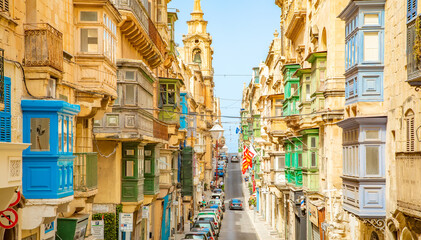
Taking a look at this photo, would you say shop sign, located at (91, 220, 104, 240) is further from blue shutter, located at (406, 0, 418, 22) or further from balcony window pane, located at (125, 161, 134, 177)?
blue shutter, located at (406, 0, 418, 22)

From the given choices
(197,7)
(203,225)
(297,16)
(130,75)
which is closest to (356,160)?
(130,75)

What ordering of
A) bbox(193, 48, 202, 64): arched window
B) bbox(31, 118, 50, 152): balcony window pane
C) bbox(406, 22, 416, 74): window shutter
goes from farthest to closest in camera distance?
bbox(193, 48, 202, 64): arched window
bbox(406, 22, 416, 74): window shutter
bbox(31, 118, 50, 152): balcony window pane

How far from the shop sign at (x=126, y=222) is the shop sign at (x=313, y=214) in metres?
9.15

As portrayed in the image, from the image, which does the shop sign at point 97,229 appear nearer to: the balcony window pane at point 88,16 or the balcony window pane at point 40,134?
the balcony window pane at point 88,16

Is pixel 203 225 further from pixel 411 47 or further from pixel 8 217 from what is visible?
pixel 8 217

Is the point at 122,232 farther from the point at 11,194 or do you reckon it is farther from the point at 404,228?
the point at 11,194

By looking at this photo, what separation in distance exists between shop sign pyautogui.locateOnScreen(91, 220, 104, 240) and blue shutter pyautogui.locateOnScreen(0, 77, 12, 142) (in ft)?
32.4

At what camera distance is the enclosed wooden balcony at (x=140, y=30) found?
26.3 m

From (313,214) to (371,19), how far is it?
13.2 metres

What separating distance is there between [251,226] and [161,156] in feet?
66.1

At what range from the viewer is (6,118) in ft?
42.5

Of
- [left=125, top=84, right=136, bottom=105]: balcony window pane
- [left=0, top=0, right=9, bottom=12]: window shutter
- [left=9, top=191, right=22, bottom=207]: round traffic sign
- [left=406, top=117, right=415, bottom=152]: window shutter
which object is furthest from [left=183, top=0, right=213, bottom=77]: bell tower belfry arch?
[left=9, top=191, right=22, bottom=207]: round traffic sign

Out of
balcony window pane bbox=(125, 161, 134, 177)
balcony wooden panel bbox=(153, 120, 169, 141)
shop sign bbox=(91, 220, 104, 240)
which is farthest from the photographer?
balcony wooden panel bbox=(153, 120, 169, 141)

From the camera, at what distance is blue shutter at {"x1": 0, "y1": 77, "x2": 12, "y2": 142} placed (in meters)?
12.8
